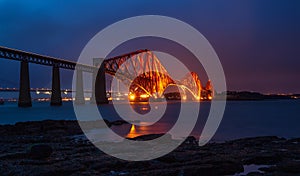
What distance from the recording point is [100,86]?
72.6 m

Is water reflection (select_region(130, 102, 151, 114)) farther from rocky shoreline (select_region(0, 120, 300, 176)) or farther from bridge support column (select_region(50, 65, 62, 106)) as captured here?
rocky shoreline (select_region(0, 120, 300, 176))

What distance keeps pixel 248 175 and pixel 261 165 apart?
1.97 m

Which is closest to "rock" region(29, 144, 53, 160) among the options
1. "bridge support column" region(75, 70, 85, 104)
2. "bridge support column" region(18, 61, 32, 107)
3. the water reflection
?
"bridge support column" region(18, 61, 32, 107)

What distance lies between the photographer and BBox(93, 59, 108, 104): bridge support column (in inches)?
2783

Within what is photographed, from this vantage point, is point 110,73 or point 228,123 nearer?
point 228,123

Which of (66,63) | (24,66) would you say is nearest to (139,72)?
(66,63)

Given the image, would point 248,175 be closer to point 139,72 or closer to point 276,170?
point 276,170

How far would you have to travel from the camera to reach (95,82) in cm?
7075

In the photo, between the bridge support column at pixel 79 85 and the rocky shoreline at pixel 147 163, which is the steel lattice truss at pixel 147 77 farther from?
the rocky shoreline at pixel 147 163

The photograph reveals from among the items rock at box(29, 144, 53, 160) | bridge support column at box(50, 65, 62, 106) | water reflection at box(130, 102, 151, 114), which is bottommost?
rock at box(29, 144, 53, 160)

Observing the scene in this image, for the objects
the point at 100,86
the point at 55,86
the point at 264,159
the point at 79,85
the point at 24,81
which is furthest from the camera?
the point at 100,86

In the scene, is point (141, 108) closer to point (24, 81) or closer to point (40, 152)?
point (24, 81)

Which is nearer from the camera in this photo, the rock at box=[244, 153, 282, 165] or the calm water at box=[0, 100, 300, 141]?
the rock at box=[244, 153, 282, 165]

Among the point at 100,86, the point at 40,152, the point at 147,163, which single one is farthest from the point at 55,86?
the point at 147,163
